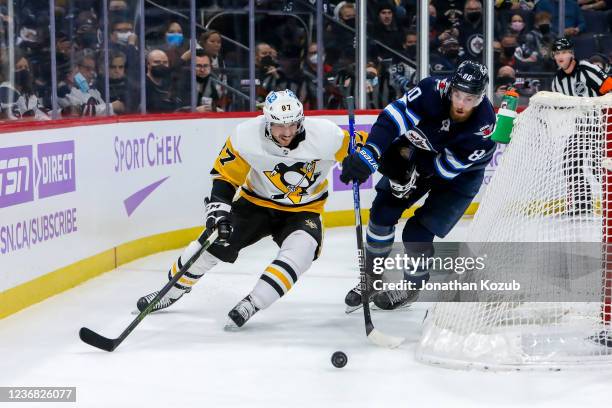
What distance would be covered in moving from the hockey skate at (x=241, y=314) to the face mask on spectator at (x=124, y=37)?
2466mm

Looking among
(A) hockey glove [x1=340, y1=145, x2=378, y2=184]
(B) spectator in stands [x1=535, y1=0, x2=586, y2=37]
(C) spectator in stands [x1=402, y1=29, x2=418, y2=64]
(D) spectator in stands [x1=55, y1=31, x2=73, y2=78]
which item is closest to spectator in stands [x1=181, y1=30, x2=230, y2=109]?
(C) spectator in stands [x1=402, y1=29, x2=418, y2=64]

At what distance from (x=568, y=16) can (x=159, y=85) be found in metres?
3.58

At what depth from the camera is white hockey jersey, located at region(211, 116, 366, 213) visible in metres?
4.02

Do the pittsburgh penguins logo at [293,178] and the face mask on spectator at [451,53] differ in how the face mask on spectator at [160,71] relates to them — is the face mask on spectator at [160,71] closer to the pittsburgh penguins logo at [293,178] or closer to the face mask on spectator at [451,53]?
the face mask on spectator at [451,53]

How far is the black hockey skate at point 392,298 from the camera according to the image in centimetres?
435

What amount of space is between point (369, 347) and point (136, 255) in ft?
7.40

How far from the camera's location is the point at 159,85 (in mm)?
6496

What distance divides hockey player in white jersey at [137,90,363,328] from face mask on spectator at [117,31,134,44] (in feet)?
6.78

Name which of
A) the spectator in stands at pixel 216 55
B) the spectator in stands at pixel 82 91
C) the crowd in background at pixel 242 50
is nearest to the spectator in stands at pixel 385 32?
the crowd in background at pixel 242 50

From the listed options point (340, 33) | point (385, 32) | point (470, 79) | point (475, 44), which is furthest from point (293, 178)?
point (475, 44)

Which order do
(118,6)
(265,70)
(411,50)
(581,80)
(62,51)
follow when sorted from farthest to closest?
(411,50) < (265,70) < (581,80) < (118,6) < (62,51)

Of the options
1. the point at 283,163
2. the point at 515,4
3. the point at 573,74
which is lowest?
the point at 283,163

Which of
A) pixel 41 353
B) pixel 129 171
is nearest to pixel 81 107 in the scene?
pixel 129 171

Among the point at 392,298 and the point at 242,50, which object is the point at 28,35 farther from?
the point at 242,50
